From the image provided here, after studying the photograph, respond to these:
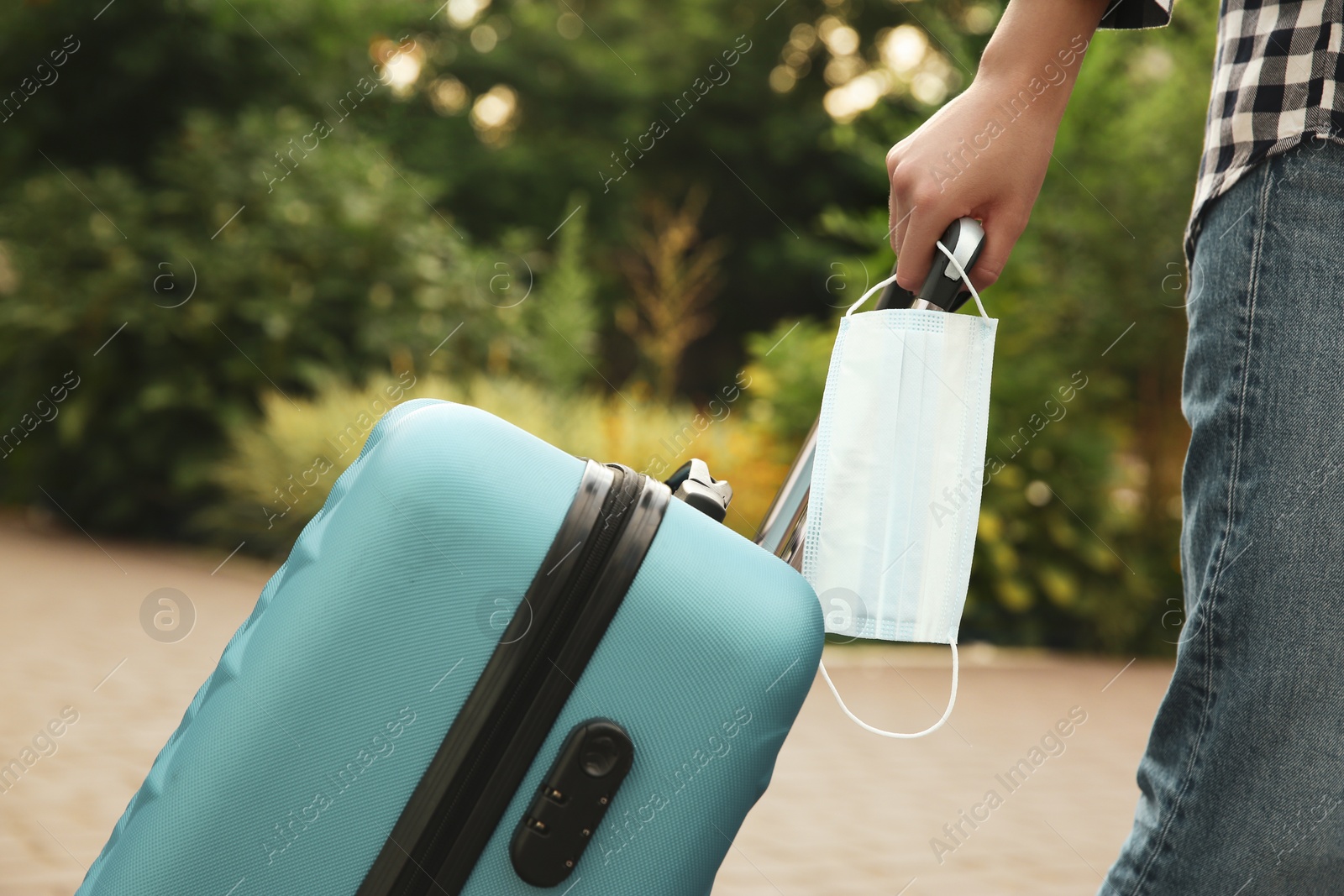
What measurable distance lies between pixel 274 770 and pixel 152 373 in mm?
7365

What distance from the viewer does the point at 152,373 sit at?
7762 mm

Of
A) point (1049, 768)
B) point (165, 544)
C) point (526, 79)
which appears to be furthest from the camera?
point (526, 79)

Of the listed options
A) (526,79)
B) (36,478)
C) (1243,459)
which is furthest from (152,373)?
(526,79)

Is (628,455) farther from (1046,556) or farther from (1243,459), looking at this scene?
(1243,459)

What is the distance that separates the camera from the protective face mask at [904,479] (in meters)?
1.22

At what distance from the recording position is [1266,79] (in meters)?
1.14

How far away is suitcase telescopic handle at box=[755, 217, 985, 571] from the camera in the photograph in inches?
46.1

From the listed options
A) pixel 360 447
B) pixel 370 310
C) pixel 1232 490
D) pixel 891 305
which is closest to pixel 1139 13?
pixel 891 305

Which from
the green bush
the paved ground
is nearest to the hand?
the paved ground

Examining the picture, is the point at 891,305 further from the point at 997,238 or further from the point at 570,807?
the point at 570,807

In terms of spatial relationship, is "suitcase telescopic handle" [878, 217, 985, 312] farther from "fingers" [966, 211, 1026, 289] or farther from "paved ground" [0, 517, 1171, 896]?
"paved ground" [0, 517, 1171, 896]

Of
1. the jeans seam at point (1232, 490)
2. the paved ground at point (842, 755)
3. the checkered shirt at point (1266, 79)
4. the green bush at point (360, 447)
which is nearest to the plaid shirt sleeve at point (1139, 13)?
the checkered shirt at point (1266, 79)

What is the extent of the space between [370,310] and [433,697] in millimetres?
7408

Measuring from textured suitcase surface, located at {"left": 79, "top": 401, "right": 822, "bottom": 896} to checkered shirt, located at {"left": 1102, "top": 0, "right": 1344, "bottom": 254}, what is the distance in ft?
2.04
